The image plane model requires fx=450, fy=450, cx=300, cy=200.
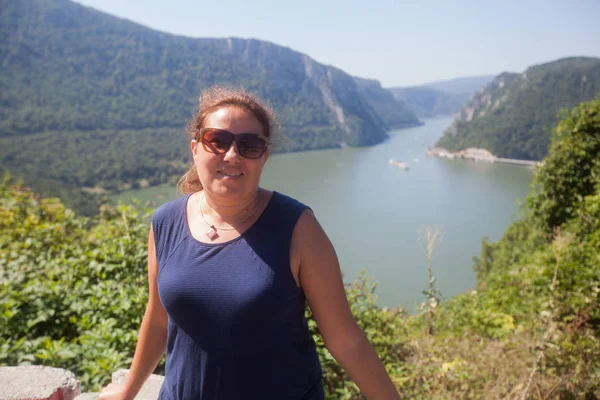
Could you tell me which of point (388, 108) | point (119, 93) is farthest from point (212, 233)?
point (388, 108)

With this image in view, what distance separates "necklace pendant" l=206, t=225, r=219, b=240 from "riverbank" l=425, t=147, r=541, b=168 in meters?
49.2

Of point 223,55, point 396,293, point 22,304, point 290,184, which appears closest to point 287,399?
point 22,304

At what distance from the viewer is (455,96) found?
145m

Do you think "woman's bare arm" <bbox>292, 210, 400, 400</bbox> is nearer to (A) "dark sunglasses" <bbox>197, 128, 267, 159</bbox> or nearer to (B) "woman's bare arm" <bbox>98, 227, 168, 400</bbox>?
(A) "dark sunglasses" <bbox>197, 128, 267, 159</bbox>

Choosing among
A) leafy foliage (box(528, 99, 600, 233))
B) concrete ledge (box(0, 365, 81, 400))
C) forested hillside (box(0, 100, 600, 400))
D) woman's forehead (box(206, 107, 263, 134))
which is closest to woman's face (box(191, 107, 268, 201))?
woman's forehead (box(206, 107, 263, 134))

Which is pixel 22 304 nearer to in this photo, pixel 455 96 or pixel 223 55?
pixel 223 55

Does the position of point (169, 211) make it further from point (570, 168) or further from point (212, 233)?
point (570, 168)

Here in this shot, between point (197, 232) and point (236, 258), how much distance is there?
11 centimetres

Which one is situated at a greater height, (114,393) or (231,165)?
(231,165)

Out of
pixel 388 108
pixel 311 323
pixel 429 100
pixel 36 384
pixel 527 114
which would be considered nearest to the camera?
pixel 36 384

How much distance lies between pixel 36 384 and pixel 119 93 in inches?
2752

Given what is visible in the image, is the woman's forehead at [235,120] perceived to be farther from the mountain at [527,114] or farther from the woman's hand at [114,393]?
the mountain at [527,114]

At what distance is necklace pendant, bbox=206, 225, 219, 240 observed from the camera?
2.45 ft

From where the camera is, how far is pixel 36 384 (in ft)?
3.31
